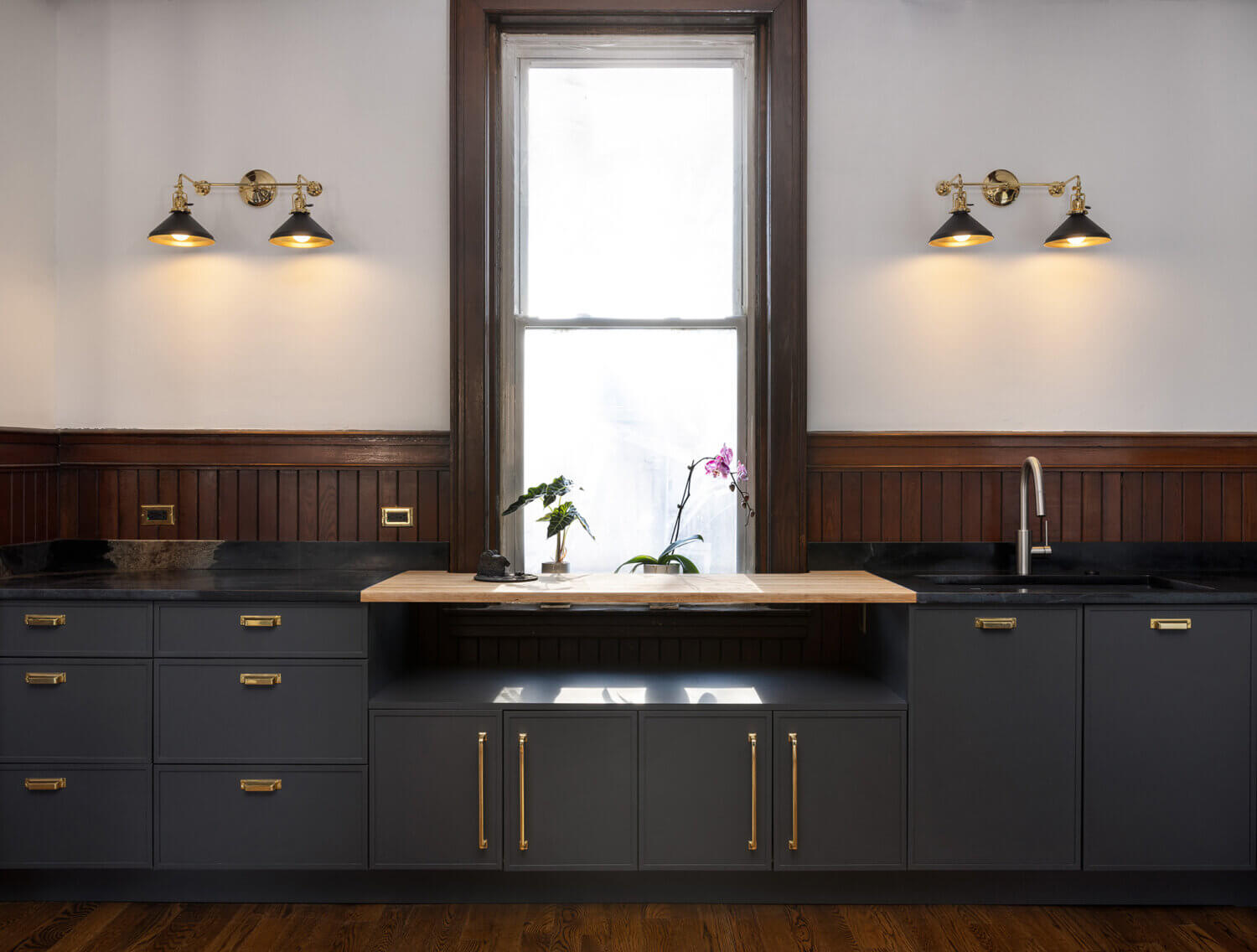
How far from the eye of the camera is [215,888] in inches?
94.7

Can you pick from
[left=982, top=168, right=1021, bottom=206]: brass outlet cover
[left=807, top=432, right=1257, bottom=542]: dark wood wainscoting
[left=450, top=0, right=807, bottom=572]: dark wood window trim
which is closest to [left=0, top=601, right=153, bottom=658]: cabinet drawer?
[left=450, top=0, right=807, bottom=572]: dark wood window trim

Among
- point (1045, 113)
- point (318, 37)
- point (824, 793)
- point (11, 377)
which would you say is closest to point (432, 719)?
point (824, 793)

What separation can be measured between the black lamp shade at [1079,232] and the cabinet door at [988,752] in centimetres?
133

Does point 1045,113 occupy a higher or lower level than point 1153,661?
higher

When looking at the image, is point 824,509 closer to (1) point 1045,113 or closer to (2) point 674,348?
(2) point 674,348

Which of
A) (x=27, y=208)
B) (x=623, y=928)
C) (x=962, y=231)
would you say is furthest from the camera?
(x=27, y=208)

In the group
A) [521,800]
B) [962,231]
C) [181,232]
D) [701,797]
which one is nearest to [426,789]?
[521,800]

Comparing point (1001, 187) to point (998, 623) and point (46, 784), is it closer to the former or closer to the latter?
point (998, 623)

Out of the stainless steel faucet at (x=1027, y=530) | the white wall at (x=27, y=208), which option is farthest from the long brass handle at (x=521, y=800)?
the white wall at (x=27, y=208)

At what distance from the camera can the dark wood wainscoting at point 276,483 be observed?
289 centimetres

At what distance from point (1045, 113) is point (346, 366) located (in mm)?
2780

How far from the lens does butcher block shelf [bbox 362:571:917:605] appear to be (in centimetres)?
229

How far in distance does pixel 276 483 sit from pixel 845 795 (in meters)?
2.26

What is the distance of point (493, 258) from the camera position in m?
2.86
